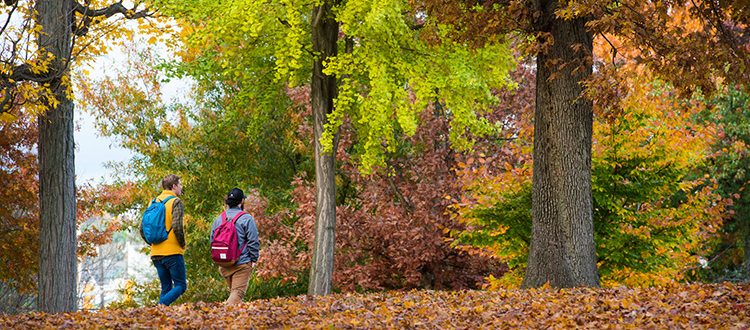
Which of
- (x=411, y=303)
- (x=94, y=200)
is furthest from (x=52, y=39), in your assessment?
(x=94, y=200)

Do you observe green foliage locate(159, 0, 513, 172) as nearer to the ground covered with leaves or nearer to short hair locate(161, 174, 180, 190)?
short hair locate(161, 174, 180, 190)

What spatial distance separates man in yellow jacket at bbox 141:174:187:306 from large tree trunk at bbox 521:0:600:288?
4.41 meters

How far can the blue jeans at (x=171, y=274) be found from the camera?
7.57 metres

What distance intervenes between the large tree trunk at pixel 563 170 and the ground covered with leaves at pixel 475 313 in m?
0.70

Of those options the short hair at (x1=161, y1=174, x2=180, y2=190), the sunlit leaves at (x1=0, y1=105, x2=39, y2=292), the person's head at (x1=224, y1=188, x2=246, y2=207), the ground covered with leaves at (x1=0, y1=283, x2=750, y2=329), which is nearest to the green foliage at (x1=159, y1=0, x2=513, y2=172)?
the person's head at (x1=224, y1=188, x2=246, y2=207)

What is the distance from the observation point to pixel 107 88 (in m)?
21.0

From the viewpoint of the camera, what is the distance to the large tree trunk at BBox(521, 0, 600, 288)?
809 cm

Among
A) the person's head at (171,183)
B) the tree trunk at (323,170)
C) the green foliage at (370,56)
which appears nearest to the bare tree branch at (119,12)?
the green foliage at (370,56)

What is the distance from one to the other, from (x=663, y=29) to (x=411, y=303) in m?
5.01

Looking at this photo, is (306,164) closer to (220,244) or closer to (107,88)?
(107,88)

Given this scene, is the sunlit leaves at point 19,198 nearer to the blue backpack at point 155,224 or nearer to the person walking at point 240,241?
the blue backpack at point 155,224

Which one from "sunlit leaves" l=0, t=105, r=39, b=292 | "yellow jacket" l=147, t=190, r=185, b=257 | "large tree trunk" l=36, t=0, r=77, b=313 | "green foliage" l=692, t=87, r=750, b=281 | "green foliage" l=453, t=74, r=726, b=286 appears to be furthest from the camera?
"green foliage" l=692, t=87, r=750, b=281

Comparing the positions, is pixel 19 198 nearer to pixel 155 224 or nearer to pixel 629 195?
pixel 155 224

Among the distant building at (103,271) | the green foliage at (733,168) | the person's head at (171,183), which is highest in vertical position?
the green foliage at (733,168)
